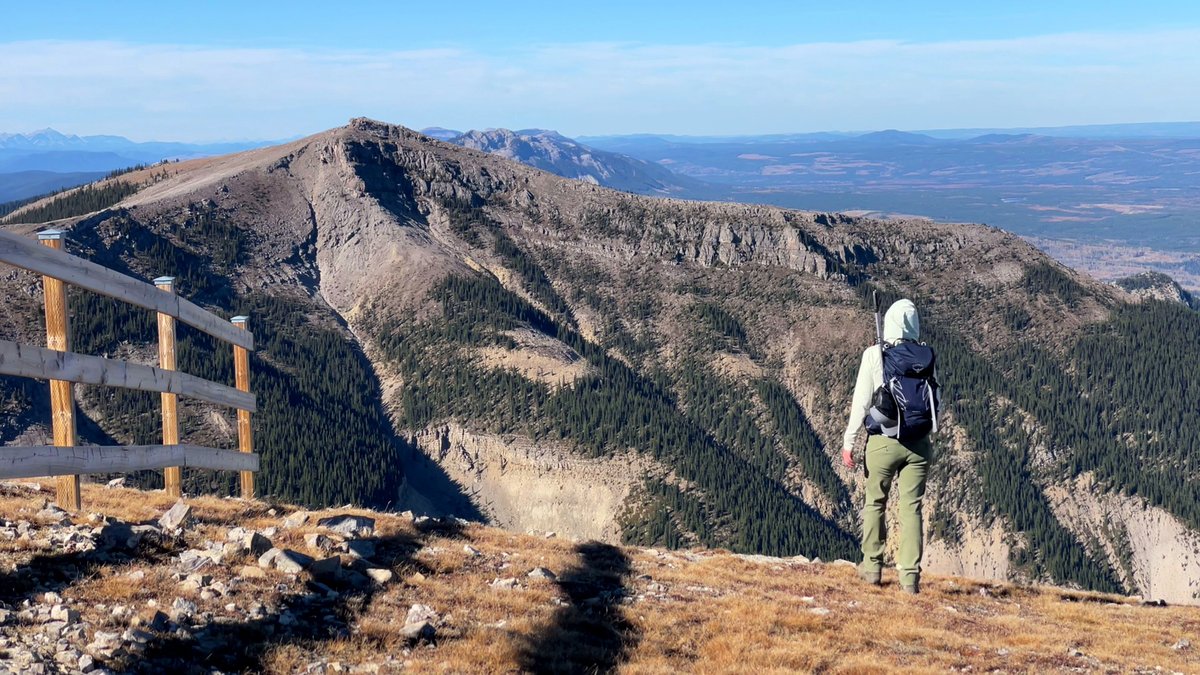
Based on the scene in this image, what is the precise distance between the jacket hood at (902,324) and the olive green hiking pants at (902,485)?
157cm

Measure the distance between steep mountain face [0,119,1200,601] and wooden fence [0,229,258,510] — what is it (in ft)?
281

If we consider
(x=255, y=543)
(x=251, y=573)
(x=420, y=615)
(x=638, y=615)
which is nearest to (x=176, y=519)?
(x=255, y=543)

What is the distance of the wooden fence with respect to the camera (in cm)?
1091

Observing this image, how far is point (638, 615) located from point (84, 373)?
7588 millimetres

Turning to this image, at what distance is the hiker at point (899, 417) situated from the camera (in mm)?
14211

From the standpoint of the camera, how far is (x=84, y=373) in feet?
38.8

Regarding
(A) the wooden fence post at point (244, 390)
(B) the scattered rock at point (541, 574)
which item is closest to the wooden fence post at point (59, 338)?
(A) the wooden fence post at point (244, 390)

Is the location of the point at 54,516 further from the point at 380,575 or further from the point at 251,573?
the point at 380,575

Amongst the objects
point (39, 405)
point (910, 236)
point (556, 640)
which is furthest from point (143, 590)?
point (910, 236)

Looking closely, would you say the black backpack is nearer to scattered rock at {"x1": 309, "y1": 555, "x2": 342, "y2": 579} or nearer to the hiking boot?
the hiking boot

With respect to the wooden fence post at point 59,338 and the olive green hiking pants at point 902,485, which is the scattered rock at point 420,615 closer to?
the wooden fence post at point 59,338

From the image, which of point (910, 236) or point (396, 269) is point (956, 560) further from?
point (396, 269)

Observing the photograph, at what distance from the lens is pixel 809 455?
13650cm

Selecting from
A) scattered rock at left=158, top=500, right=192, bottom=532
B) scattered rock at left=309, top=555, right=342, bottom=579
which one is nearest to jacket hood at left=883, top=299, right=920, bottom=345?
scattered rock at left=309, top=555, right=342, bottom=579
